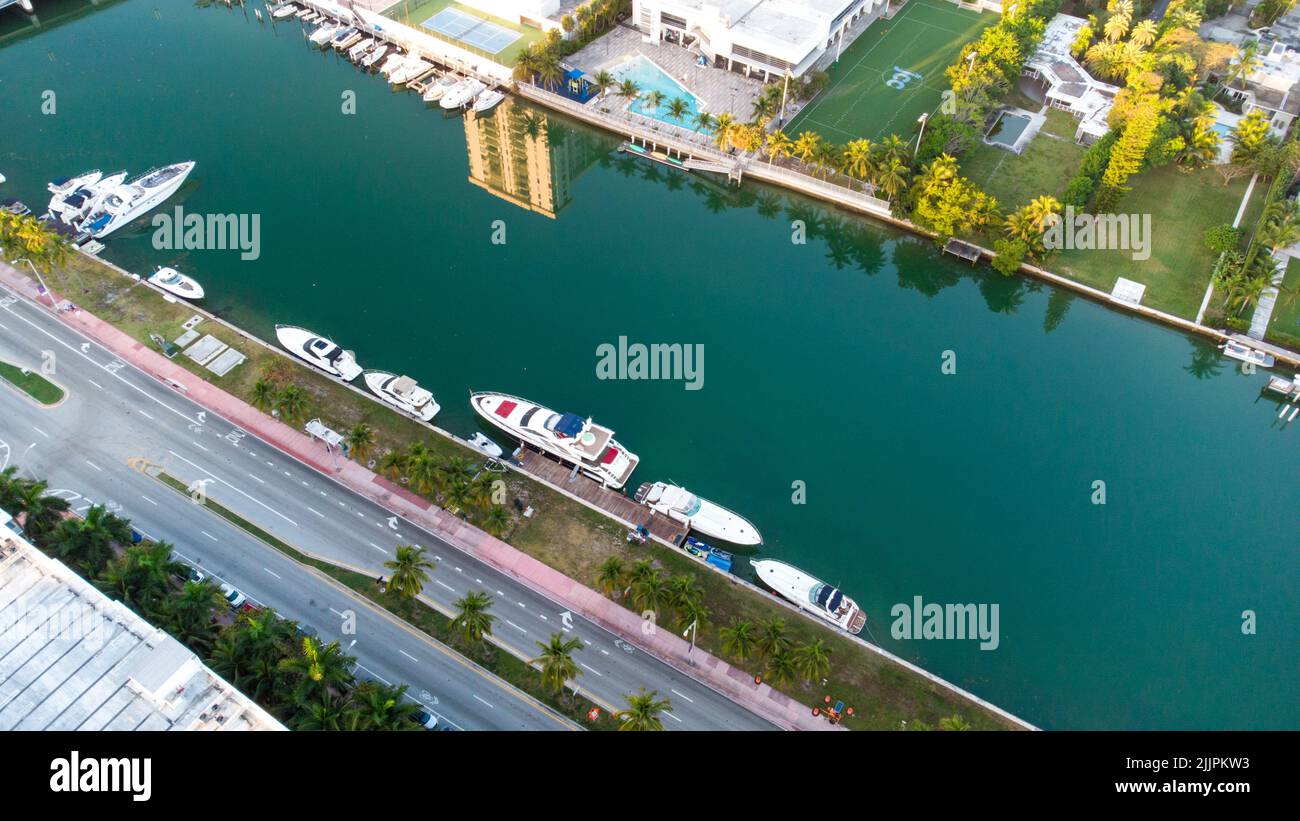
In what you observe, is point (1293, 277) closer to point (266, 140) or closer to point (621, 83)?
point (621, 83)

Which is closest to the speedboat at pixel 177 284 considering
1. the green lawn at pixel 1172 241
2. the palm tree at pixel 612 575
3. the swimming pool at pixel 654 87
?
the palm tree at pixel 612 575

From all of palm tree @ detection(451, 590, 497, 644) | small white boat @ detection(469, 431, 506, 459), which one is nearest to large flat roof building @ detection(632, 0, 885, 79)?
small white boat @ detection(469, 431, 506, 459)

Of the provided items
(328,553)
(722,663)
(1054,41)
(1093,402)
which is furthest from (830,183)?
(328,553)

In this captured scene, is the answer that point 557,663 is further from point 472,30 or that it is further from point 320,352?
point 472,30

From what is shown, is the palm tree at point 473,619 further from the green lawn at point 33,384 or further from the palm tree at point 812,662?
the green lawn at point 33,384

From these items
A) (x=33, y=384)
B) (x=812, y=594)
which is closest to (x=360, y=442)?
(x=33, y=384)

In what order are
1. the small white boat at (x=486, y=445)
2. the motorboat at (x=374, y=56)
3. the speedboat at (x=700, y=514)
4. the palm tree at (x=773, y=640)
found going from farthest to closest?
the motorboat at (x=374, y=56), the small white boat at (x=486, y=445), the speedboat at (x=700, y=514), the palm tree at (x=773, y=640)
